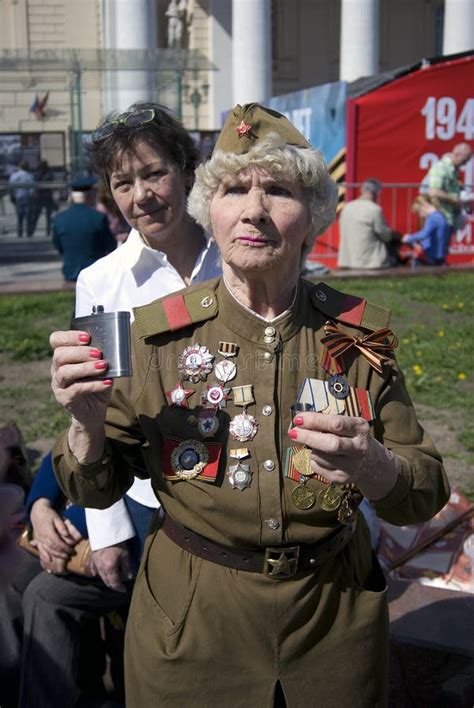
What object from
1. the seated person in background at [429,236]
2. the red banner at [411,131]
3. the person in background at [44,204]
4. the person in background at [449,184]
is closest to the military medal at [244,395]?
the seated person in background at [429,236]

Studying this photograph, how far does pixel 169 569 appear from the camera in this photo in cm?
222

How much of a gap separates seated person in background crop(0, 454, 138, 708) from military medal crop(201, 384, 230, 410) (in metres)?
1.00

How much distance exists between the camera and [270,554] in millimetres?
2102

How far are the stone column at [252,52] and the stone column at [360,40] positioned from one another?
3406 mm

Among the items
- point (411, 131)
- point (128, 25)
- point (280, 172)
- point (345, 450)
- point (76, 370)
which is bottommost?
point (345, 450)

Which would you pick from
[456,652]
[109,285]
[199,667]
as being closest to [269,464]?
[199,667]

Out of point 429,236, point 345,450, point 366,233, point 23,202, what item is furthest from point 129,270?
point 23,202

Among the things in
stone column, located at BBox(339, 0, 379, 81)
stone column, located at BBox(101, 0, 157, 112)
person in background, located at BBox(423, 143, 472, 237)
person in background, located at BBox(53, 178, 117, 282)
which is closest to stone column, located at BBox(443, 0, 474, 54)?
stone column, located at BBox(339, 0, 379, 81)

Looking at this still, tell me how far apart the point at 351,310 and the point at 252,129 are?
1.67 feet

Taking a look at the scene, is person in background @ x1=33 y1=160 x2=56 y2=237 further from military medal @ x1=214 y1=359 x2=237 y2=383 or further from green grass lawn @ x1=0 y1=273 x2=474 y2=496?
→ military medal @ x1=214 y1=359 x2=237 y2=383

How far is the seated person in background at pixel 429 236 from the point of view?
14031 mm

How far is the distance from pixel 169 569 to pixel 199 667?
0.24 m

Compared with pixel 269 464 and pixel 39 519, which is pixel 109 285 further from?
pixel 269 464

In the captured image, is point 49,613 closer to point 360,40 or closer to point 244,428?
point 244,428
